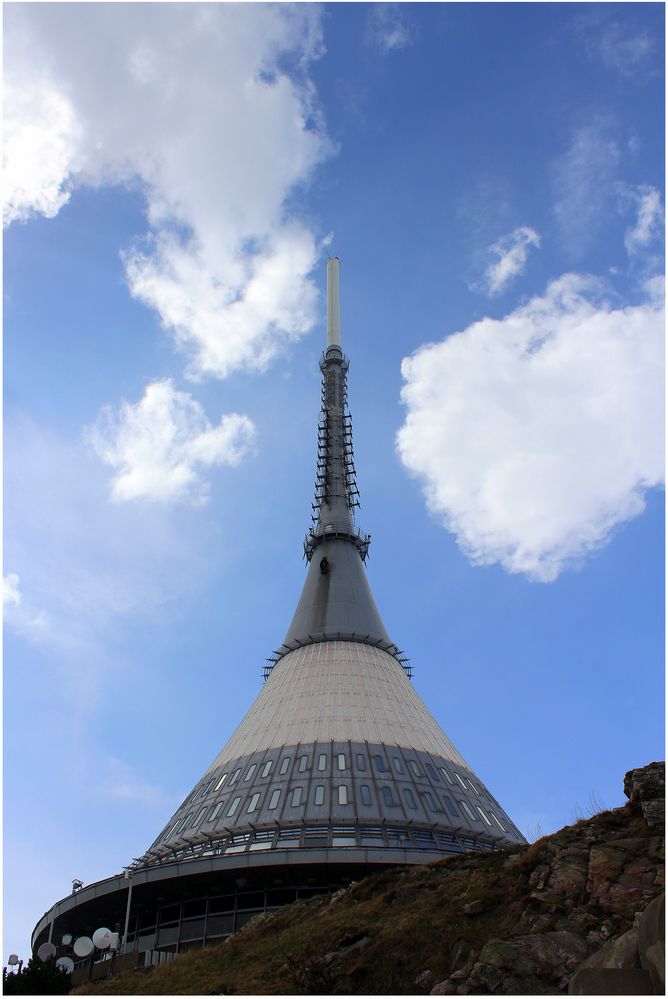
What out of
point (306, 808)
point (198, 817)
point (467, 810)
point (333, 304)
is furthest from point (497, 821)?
point (333, 304)

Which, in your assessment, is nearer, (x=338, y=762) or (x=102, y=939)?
(x=102, y=939)

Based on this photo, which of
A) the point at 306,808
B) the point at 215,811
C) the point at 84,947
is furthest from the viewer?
the point at 215,811

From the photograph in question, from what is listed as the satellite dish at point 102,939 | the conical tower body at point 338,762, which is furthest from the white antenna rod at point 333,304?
the satellite dish at point 102,939

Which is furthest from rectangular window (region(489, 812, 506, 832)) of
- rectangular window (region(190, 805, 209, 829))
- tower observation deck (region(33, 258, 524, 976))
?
rectangular window (region(190, 805, 209, 829))

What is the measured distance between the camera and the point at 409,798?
43.2 meters

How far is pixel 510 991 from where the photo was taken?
18.2m

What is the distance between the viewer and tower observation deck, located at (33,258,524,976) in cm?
3831

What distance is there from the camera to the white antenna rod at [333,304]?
8912 cm

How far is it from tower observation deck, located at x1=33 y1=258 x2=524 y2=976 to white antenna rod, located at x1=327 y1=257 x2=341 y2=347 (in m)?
37.8

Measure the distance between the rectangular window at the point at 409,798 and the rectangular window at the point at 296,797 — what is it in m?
5.69

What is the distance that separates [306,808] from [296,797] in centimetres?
124

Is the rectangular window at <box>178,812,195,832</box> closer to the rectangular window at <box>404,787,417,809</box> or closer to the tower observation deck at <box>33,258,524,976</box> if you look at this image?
the tower observation deck at <box>33,258,524,976</box>

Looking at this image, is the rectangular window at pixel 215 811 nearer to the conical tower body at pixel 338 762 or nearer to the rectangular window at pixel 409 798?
the conical tower body at pixel 338 762

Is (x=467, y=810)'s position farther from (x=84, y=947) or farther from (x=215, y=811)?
(x=84, y=947)
